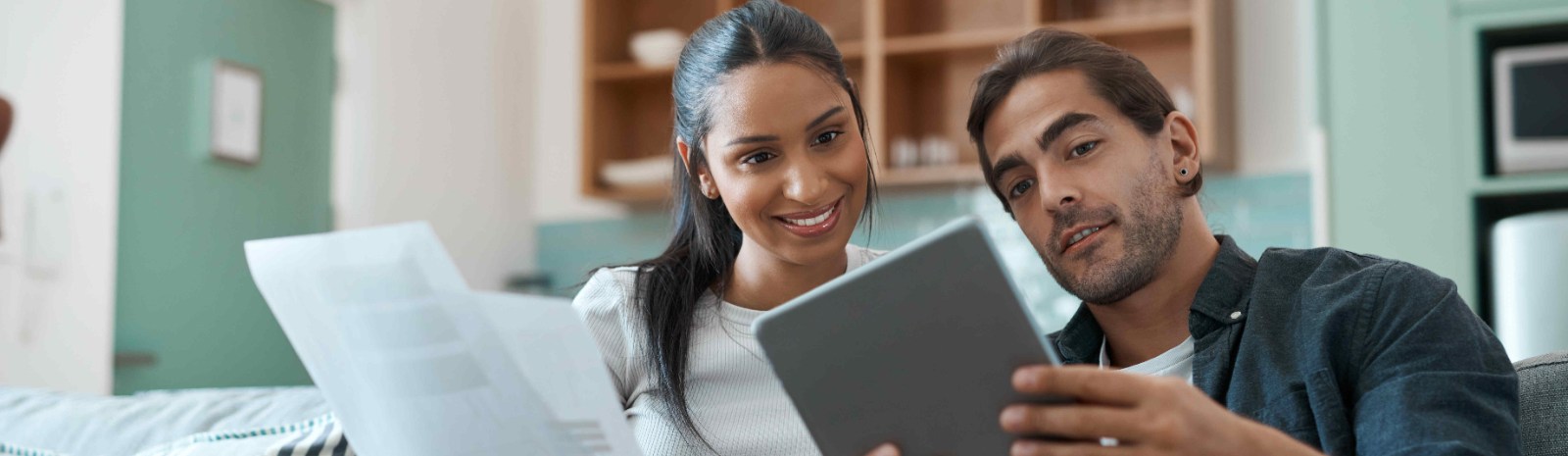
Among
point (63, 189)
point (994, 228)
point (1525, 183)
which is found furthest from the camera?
point (994, 228)

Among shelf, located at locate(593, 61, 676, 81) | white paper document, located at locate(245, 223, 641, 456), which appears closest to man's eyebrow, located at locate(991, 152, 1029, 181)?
white paper document, located at locate(245, 223, 641, 456)

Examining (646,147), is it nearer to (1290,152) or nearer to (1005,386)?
(1290,152)

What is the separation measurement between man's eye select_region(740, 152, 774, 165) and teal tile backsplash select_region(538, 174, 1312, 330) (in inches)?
61.2

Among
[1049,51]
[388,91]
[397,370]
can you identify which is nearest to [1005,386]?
[397,370]

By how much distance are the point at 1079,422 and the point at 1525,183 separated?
7.97ft

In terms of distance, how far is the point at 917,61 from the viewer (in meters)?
4.02

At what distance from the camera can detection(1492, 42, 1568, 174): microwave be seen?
2.96 meters

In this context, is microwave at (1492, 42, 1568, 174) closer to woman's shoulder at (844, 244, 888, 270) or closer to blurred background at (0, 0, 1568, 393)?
blurred background at (0, 0, 1568, 393)

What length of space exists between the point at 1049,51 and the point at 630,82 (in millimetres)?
3038

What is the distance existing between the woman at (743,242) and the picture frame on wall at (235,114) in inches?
85.8

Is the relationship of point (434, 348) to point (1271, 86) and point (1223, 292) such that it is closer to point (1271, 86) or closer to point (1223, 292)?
point (1223, 292)

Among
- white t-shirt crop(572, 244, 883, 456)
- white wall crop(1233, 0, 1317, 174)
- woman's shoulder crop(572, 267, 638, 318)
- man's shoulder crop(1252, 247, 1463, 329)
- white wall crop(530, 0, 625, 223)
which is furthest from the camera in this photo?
white wall crop(530, 0, 625, 223)

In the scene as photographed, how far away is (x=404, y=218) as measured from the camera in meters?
4.21

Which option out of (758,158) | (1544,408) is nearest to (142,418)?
(758,158)
